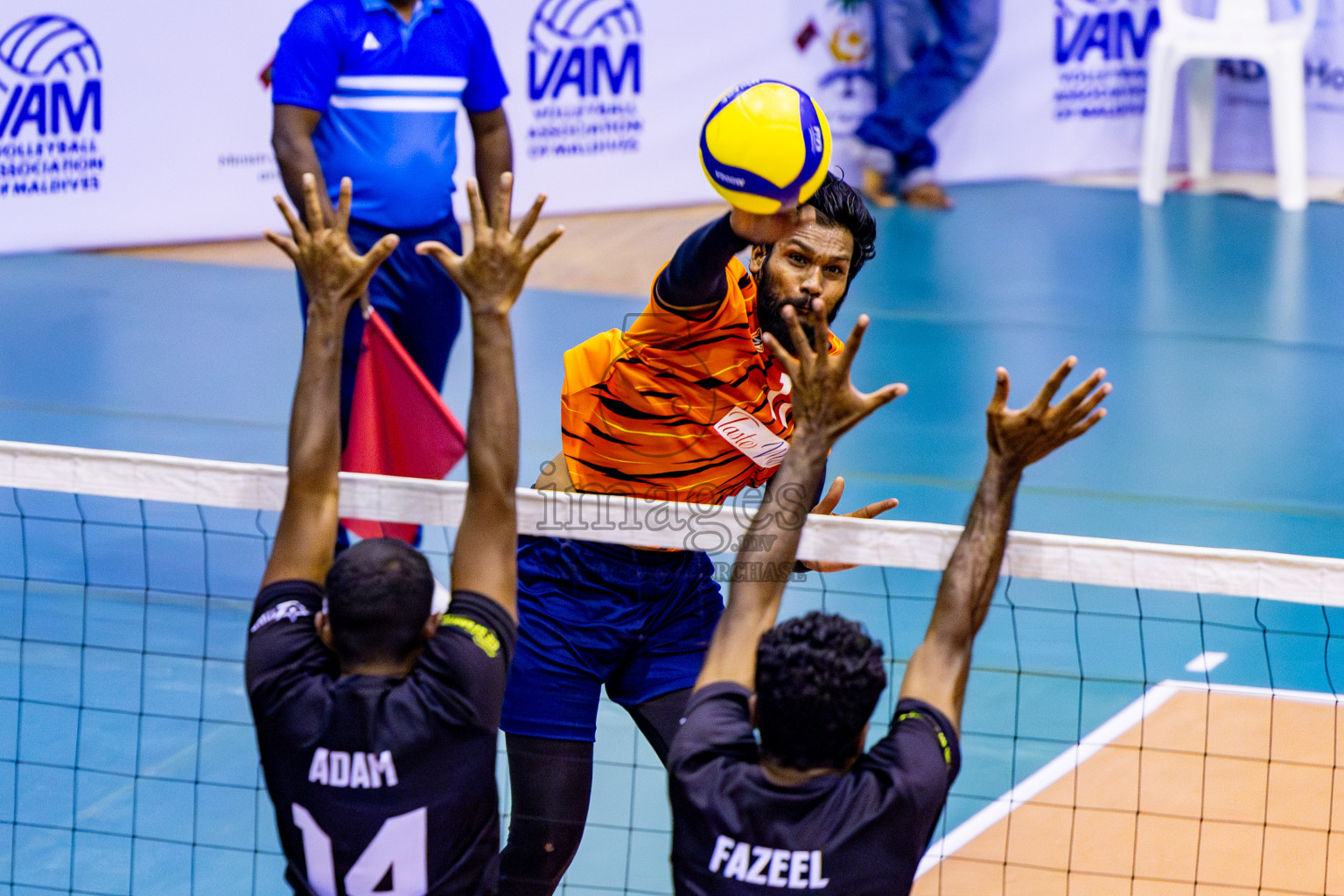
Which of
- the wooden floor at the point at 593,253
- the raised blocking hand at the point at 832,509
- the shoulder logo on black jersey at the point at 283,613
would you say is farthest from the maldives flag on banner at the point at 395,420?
the wooden floor at the point at 593,253

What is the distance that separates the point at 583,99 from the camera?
38.3 feet

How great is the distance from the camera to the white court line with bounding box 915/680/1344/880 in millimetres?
4812

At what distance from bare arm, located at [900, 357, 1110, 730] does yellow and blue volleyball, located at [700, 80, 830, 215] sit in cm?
67

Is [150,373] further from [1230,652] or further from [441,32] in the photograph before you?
[1230,652]

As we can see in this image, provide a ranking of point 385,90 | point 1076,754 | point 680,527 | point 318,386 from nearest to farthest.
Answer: point 318,386 → point 680,527 → point 1076,754 → point 385,90

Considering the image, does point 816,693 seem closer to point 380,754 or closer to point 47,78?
point 380,754

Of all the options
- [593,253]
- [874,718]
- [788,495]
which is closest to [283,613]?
[788,495]

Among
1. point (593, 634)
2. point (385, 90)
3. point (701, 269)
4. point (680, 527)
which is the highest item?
point (385, 90)

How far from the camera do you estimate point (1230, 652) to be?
236 inches

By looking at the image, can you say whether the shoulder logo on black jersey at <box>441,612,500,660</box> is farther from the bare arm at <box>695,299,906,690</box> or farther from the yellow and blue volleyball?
the yellow and blue volleyball

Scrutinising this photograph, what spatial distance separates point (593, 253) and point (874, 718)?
251 inches

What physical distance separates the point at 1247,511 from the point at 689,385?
4.35 metres

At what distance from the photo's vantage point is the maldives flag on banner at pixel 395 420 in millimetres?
5316

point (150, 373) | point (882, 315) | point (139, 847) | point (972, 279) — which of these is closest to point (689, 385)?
point (139, 847)
